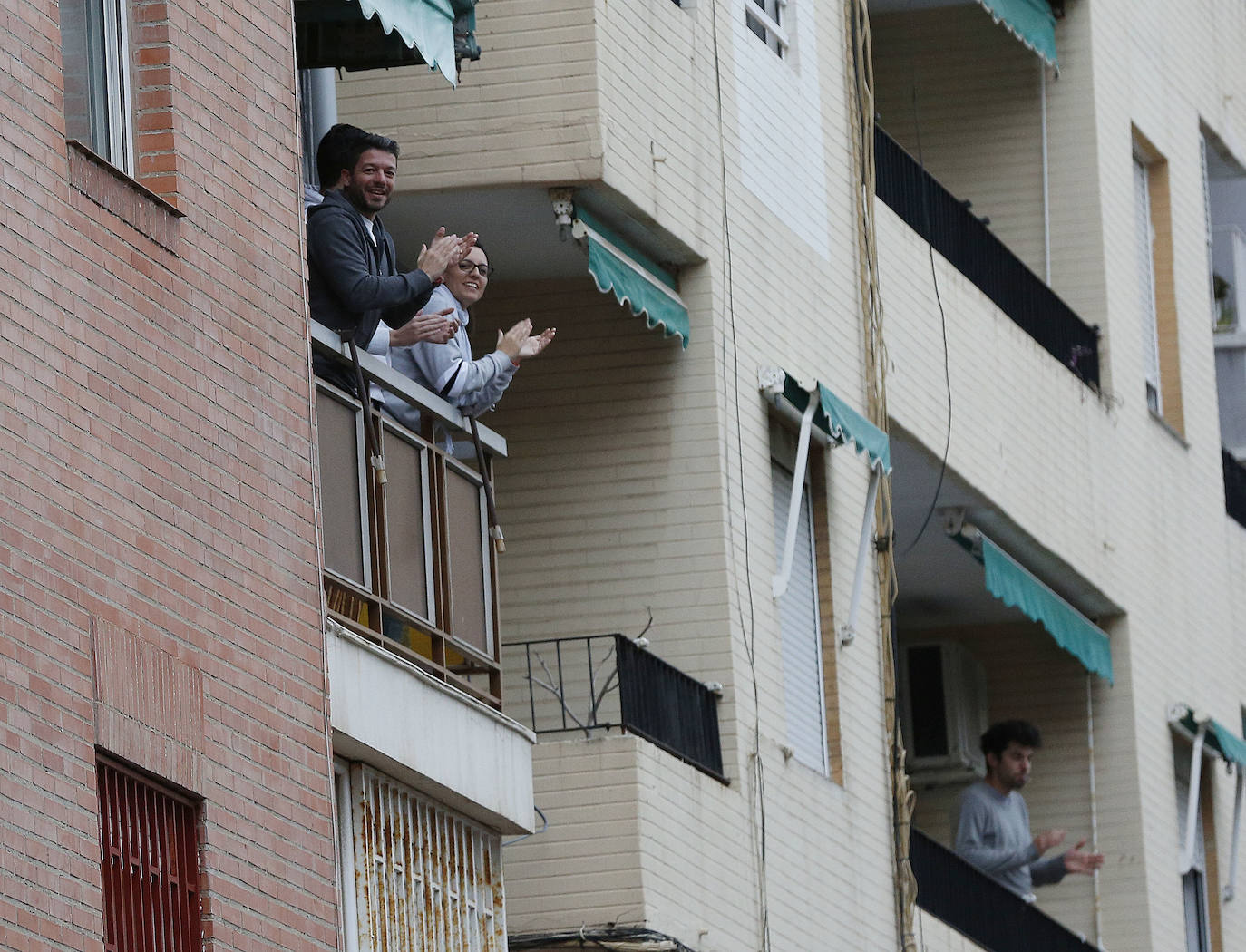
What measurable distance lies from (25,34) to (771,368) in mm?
7839

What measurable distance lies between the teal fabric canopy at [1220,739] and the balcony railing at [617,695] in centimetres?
900

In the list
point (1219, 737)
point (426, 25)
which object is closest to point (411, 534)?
point (426, 25)

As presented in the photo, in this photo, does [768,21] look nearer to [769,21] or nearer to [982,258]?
[769,21]

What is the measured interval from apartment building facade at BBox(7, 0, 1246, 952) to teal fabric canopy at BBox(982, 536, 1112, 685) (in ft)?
0.17

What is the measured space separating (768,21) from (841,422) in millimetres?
2434

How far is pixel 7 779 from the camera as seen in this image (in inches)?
410

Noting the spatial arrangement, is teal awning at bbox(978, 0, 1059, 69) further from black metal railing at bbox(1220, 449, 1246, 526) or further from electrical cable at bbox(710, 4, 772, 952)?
black metal railing at bbox(1220, 449, 1246, 526)

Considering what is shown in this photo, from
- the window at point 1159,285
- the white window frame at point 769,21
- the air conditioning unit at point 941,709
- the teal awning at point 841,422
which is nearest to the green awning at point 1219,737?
the air conditioning unit at point 941,709

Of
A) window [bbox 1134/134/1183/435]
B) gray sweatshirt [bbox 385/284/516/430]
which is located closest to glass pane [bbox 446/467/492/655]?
gray sweatshirt [bbox 385/284/516/430]

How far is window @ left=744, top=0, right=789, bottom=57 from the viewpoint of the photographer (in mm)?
19469

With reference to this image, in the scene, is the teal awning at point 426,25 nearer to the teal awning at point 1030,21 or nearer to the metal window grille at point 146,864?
the metal window grille at point 146,864

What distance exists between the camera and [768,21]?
64.4 feet

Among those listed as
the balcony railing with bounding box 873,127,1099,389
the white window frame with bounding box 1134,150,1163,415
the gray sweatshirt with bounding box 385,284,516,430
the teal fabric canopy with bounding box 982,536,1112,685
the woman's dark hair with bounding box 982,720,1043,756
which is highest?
the white window frame with bounding box 1134,150,1163,415

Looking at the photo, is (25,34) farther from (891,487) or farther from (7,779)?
(891,487)
